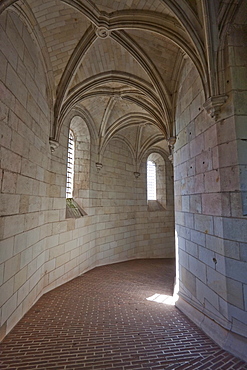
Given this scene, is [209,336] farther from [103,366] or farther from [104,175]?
[104,175]

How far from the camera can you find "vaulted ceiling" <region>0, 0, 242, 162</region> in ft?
11.8

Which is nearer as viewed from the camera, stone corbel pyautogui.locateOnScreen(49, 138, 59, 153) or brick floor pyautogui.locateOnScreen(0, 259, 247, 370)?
brick floor pyautogui.locateOnScreen(0, 259, 247, 370)

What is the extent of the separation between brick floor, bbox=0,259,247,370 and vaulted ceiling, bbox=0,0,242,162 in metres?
3.87

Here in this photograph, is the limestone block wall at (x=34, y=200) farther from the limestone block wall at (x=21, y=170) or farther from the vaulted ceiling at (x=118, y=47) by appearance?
the vaulted ceiling at (x=118, y=47)

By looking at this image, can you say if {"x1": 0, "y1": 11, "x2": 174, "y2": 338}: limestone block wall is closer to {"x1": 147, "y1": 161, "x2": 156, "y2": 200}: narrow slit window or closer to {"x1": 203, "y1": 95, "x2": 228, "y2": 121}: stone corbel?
{"x1": 147, "y1": 161, "x2": 156, "y2": 200}: narrow slit window

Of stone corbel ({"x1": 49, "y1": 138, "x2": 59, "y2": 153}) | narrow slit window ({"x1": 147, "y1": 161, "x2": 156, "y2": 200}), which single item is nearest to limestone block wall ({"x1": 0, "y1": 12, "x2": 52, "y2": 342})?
stone corbel ({"x1": 49, "y1": 138, "x2": 59, "y2": 153})

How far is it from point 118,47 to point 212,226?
16.5 feet

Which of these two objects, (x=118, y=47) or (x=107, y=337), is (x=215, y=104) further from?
(x=107, y=337)

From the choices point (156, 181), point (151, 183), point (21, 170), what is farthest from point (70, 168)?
point (156, 181)

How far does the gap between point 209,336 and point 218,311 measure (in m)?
0.41

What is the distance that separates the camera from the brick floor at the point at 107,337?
8.35 feet

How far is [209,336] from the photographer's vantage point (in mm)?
3080

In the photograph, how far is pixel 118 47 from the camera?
534cm

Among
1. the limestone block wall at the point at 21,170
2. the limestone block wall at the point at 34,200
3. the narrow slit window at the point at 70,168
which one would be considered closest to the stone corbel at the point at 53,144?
the limestone block wall at the point at 34,200
